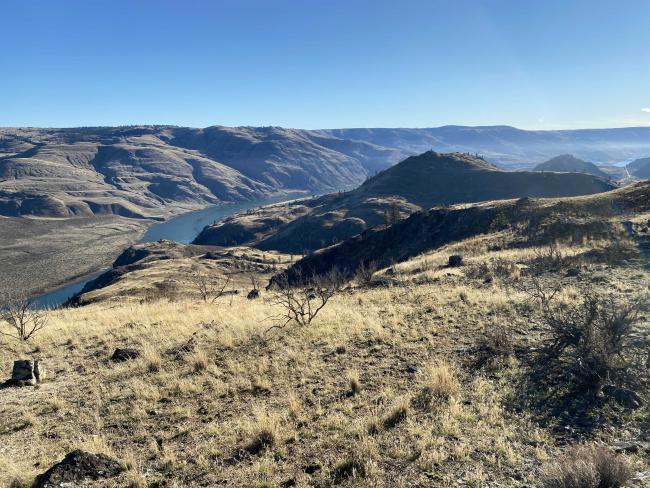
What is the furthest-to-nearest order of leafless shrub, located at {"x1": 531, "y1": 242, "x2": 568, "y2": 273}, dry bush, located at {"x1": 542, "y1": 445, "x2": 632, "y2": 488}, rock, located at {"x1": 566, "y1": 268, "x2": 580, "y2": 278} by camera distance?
leafless shrub, located at {"x1": 531, "y1": 242, "x2": 568, "y2": 273} < rock, located at {"x1": 566, "y1": 268, "x2": 580, "y2": 278} < dry bush, located at {"x1": 542, "y1": 445, "x2": 632, "y2": 488}

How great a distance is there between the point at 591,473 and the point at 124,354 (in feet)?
44.7

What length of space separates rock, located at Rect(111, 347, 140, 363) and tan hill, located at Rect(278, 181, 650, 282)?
21.5m

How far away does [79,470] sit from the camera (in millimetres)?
7125

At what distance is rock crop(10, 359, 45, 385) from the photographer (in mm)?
12188

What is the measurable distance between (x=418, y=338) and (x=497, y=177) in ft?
658

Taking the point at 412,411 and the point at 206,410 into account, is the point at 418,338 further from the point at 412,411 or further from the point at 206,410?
the point at 206,410

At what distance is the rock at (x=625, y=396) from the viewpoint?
8154 mm

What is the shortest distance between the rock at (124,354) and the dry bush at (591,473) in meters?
12.7

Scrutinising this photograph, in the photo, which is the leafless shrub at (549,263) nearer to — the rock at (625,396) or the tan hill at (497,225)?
the tan hill at (497,225)

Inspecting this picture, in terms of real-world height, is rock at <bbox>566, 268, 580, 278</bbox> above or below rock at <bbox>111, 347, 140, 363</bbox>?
above

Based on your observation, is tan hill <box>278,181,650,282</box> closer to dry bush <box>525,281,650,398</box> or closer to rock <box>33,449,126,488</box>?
dry bush <box>525,281,650,398</box>

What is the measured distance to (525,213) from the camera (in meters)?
55.4

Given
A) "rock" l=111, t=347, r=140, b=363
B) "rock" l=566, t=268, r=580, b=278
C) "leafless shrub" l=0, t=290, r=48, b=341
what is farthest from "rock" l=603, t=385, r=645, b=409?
"leafless shrub" l=0, t=290, r=48, b=341

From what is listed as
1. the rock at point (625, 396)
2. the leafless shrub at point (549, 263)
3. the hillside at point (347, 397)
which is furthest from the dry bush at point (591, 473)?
the leafless shrub at point (549, 263)
